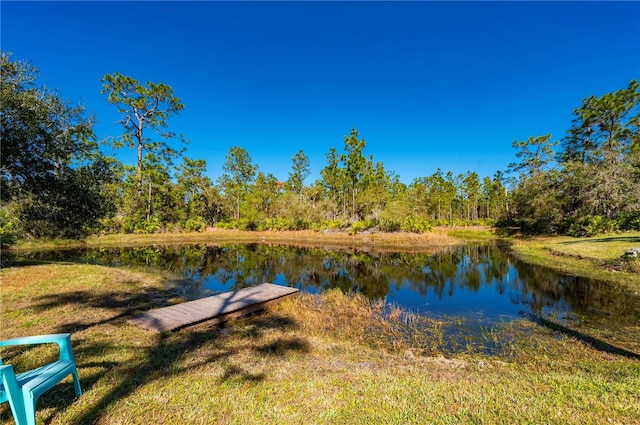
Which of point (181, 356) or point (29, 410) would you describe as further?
point (181, 356)

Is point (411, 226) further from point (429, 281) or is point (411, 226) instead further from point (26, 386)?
point (26, 386)

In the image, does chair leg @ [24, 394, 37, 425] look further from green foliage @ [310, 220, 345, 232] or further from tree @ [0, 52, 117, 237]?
green foliage @ [310, 220, 345, 232]

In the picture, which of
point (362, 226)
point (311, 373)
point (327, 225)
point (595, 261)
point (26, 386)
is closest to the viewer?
point (26, 386)

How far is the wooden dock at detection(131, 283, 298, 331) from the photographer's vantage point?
570cm

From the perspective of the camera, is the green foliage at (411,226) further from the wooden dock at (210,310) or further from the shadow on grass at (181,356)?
the shadow on grass at (181,356)

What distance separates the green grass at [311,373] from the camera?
2.90 meters

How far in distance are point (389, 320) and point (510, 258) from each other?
14.5 m

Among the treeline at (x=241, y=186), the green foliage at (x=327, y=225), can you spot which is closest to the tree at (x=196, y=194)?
the treeline at (x=241, y=186)

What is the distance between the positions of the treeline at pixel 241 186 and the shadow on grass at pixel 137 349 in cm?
400

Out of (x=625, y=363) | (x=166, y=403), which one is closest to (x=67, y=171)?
(x=166, y=403)

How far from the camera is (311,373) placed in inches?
154

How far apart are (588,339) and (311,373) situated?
6.02 m

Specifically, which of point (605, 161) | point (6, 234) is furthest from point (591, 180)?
point (6, 234)

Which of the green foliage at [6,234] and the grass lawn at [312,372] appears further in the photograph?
the green foliage at [6,234]
